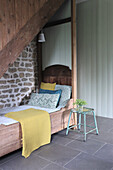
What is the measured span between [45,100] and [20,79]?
1.02 metres

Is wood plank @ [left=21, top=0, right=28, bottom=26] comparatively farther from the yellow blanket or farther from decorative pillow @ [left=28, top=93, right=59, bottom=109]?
decorative pillow @ [left=28, top=93, right=59, bottom=109]

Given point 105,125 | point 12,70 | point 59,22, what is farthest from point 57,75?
point 105,125

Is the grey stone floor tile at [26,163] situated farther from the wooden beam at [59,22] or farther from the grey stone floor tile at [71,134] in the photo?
the wooden beam at [59,22]

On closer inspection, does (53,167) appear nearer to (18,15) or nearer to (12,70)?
(18,15)

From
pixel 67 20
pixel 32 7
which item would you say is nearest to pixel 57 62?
pixel 67 20

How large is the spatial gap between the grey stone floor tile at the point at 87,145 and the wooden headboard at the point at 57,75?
150 centimetres

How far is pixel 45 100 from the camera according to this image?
4039mm

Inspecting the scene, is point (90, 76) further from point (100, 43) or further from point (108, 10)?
point (108, 10)

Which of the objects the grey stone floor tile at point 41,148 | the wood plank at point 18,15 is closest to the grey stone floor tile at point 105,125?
the grey stone floor tile at point 41,148

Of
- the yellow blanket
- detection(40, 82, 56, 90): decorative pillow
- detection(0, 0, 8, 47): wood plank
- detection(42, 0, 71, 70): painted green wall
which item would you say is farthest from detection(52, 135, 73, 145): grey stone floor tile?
detection(0, 0, 8, 47): wood plank

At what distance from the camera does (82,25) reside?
5.33 metres

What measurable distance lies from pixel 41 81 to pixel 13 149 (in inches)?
93.7

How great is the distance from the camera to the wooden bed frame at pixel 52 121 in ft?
9.12

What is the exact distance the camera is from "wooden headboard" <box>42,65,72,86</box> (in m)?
4.46
